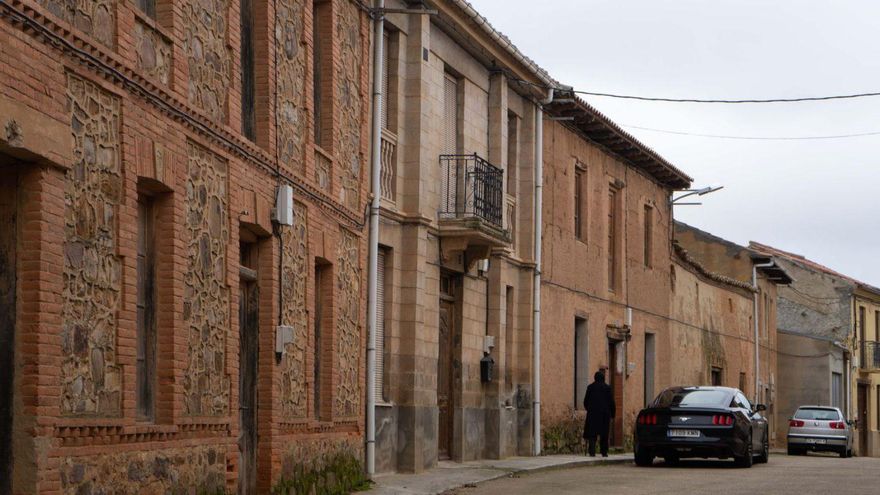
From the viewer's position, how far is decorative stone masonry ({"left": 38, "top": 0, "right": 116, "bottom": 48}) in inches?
408

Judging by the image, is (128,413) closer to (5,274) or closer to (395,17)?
(5,274)

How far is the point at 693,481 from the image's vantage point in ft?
66.7

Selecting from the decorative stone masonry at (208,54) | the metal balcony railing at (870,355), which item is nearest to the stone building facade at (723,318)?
the metal balcony railing at (870,355)

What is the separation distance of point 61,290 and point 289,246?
576cm

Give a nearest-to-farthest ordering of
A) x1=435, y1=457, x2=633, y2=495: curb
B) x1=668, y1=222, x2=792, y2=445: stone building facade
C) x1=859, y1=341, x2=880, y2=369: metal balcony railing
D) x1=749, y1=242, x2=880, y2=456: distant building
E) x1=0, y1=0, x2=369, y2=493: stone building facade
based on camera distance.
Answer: x1=0, y1=0, x2=369, y2=493: stone building facade < x1=435, y1=457, x2=633, y2=495: curb < x1=668, y1=222, x2=792, y2=445: stone building facade < x1=749, y1=242, x2=880, y2=456: distant building < x1=859, y1=341, x2=880, y2=369: metal balcony railing

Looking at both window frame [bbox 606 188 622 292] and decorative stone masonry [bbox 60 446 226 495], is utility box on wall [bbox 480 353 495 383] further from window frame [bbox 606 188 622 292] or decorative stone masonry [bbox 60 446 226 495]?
decorative stone masonry [bbox 60 446 226 495]

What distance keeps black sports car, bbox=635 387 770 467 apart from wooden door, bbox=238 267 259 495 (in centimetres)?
1059

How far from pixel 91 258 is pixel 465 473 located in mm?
10896

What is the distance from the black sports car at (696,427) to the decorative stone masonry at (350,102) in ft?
25.8

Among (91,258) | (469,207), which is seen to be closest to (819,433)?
(469,207)

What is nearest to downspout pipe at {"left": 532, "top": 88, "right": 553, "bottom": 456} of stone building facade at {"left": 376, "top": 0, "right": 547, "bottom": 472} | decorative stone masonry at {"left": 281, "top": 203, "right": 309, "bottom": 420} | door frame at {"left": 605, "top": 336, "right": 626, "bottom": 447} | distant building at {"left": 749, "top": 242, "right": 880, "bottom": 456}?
stone building facade at {"left": 376, "top": 0, "right": 547, "bottom": 472}

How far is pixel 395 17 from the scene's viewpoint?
20859 millimetres

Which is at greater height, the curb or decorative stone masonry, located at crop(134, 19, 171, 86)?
decorative stone masonry, located at crop(134, 19, 171, 86)

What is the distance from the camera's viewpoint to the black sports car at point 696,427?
24.1m
